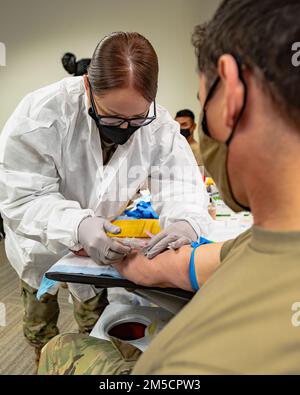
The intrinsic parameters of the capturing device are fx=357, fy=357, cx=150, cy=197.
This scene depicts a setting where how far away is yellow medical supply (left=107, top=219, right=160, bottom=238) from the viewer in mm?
1300

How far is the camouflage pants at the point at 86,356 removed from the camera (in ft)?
2.76

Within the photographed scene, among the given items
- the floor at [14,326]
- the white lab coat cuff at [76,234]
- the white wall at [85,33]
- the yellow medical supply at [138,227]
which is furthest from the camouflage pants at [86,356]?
the white wall at [85,33]

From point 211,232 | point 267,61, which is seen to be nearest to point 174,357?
point 267,61

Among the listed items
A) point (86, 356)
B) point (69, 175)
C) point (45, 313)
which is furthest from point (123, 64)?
point (45, 313)

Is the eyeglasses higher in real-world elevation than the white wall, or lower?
lower

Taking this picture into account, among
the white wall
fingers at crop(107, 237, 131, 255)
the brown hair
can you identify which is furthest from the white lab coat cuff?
the white wall

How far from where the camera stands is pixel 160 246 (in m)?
1.06

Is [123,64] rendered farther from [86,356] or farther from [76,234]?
[86,356]
